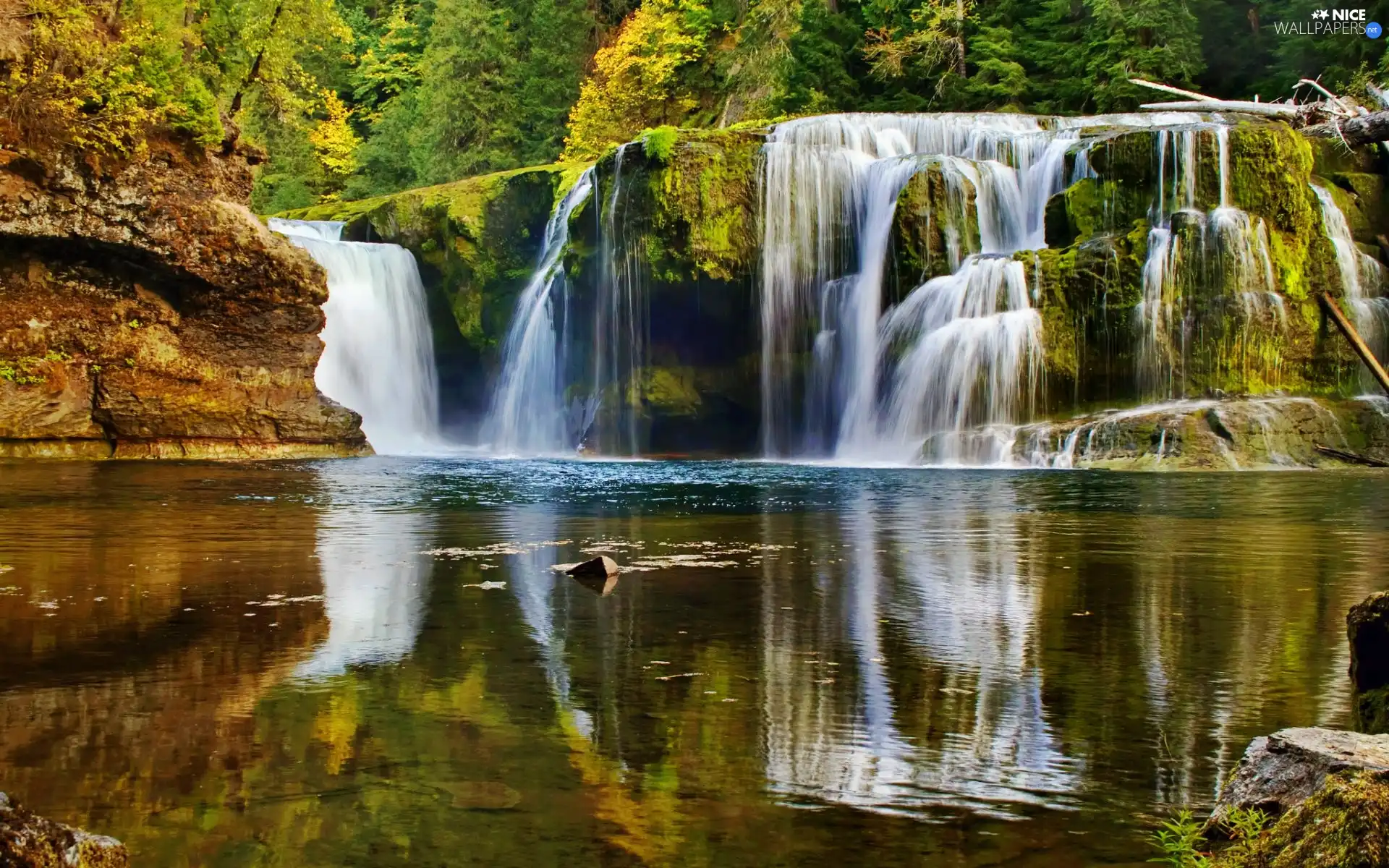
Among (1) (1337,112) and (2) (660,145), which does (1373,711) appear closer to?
(1) (1337,112)

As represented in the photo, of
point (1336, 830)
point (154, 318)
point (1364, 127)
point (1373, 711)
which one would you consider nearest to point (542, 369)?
point (154, 318)

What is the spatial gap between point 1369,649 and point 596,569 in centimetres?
450

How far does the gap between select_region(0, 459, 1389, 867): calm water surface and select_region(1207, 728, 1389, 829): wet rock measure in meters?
0.29

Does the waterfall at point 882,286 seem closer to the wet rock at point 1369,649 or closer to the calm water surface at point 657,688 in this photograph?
the calm water surface at point 657,688

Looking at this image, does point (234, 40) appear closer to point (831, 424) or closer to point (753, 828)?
point (831, 424)

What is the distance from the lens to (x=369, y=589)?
22.7 feet

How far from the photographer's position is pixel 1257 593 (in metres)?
6.69

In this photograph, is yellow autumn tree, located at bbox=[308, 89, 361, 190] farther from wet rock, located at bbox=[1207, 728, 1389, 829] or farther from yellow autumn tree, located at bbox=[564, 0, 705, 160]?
wet rock, located at bbox=[1207, 728, 1389, 829]

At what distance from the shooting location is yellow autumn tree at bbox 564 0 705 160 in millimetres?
47625

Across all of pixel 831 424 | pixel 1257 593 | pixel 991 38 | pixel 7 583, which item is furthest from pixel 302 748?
pixel 991 38

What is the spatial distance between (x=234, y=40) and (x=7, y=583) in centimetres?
2341

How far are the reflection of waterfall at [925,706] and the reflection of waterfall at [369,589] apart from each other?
5.52 ft

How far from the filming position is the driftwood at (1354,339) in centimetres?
1828

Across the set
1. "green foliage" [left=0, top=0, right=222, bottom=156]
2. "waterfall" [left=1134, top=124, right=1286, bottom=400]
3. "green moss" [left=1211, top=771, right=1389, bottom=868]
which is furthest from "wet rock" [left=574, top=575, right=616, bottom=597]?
"green foliage" [left=0, top=0, right=222, bottom=156]
